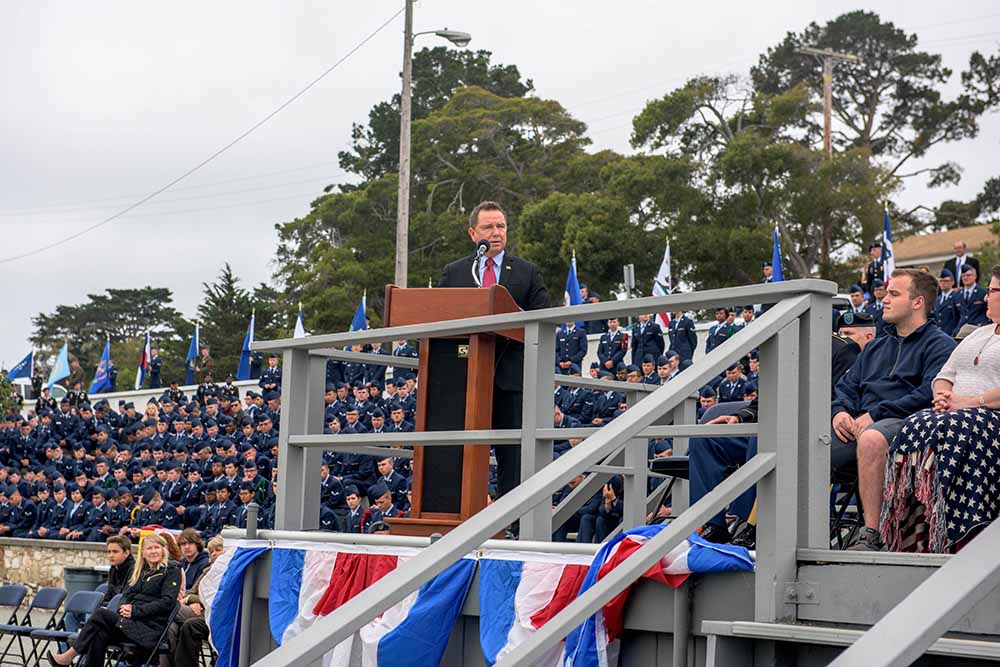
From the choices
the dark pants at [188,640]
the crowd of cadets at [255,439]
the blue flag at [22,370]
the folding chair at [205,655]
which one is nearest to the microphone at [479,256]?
the crowd of cadets at [255,439]

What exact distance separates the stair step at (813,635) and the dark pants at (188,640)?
8069 mm

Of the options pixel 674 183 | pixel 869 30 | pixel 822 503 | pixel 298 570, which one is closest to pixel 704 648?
pixel 822 503

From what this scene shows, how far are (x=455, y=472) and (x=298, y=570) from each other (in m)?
0.75

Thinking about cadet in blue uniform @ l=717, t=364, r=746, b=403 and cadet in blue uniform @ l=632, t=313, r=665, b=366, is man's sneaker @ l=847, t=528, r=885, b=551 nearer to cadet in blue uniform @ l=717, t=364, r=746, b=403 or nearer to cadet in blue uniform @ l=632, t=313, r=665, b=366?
cadet in blue uniform @ l=717, t=364, r=746, b=403

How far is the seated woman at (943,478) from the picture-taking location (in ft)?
13.3

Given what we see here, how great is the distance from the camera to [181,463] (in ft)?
70.3

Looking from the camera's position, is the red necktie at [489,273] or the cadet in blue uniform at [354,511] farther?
the cadet in blue uniform at [354,511]

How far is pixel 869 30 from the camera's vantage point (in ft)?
158

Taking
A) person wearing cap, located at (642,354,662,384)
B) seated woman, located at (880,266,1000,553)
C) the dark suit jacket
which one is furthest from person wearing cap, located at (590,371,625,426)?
seated woman, located at (880,266,1000,553)

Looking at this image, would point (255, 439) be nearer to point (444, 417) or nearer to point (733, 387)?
point (733, 387)

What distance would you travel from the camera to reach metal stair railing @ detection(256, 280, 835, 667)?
2.97 metres

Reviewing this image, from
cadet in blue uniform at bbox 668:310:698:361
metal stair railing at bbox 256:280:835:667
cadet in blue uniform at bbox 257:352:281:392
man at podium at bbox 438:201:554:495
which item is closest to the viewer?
metal stair railing at bbox 256:280:835:667

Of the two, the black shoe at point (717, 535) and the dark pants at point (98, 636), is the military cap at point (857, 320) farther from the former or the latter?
the dark pants at point (98, 636)

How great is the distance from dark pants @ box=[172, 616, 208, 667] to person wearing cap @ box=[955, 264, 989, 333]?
27.8 feet
